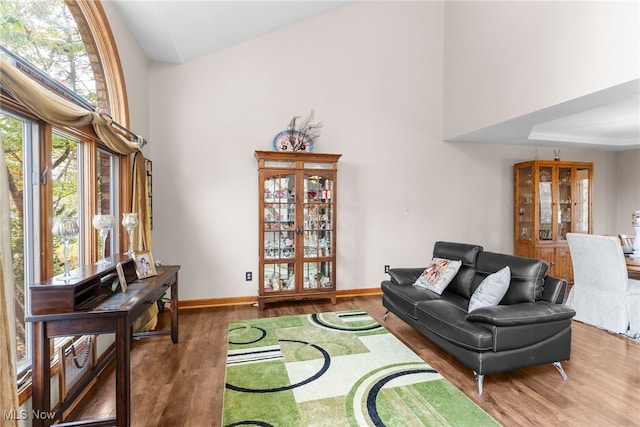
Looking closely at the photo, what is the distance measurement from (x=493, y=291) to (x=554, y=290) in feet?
1.50

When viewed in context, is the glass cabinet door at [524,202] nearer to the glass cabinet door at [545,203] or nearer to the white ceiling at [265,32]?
the glass cabinet door at [545,203]

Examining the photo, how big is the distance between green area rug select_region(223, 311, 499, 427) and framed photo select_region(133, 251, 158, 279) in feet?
3.33

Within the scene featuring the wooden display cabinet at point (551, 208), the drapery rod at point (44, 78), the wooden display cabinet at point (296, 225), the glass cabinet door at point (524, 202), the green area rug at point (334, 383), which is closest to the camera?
the drapery rod at point (44, 78)

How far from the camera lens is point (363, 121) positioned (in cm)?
457

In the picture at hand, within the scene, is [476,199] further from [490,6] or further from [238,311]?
[238,311]

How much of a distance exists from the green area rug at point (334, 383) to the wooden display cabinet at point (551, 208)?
135 inches

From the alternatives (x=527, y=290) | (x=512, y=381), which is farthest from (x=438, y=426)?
(x=527, y=290)

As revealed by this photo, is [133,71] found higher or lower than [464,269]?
higher

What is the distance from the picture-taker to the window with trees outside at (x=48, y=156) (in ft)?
5.77

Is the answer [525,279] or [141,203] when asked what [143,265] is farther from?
[525,279]

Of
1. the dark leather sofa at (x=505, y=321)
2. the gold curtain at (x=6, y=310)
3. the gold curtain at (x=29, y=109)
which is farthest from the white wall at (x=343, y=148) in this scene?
the gold curtain at (x=6, y=310)

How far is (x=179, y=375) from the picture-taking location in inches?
96.7

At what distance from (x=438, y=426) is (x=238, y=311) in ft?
8.87

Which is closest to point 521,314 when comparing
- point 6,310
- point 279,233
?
point 279,233
